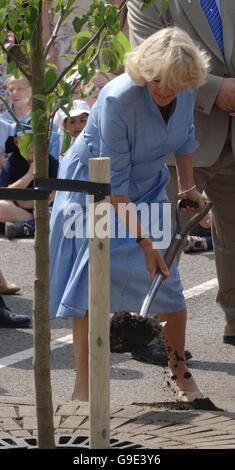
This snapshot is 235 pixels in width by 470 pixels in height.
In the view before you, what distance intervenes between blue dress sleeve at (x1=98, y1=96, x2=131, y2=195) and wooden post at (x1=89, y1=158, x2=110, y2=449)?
3.91ft

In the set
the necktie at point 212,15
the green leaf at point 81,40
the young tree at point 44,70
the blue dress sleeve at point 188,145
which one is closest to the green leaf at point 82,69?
the young tree at point 44,70

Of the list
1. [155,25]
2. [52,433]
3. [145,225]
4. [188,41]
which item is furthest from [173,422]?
[155,25]

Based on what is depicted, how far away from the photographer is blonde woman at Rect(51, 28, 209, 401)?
5254 millimetres

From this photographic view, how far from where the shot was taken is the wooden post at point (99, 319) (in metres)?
4.21

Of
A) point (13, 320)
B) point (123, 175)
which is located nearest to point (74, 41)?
point (123, 175)

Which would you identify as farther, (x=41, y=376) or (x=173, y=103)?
(x=173, y=103)

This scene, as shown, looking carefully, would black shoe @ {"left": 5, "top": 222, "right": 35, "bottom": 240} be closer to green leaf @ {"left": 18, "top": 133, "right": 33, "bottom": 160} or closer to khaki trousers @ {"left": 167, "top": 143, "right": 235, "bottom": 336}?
khaki trousers @ {"left": 167, "top": 143, "right": 235, "bottom": 336}

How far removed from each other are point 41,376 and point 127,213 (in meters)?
1.25

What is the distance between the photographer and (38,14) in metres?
4.06

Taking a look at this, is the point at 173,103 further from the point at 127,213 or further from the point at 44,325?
the point at 44,325

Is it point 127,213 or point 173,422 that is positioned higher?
point 127,213

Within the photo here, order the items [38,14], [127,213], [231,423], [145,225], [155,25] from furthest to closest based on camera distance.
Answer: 1. [155,25]
2. [145,225]
3. [127,213]
4. [231,423]
5. [38,14]

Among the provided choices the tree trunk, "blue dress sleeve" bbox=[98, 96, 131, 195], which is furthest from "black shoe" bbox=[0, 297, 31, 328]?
the tree trunk

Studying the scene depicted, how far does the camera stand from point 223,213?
7.05 metres
